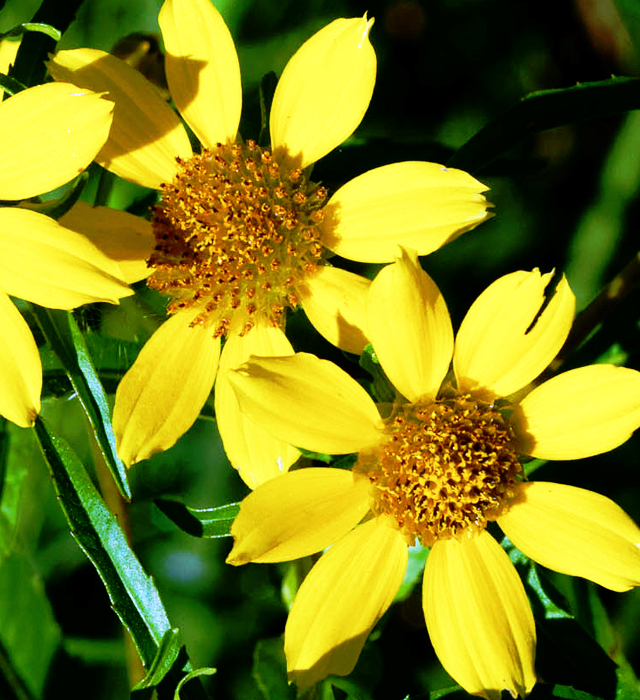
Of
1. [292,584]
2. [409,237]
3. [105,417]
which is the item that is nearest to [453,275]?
[409,237]

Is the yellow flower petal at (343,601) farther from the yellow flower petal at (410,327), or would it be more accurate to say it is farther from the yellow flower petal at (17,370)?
the yellow flower petal at (17,370)

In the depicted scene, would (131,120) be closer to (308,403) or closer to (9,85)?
(9,85)

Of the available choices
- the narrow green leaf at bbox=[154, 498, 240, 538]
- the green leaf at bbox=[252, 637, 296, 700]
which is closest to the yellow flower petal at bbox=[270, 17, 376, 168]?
the narrow green leaf at bbox=[154, 498, 240, 538]

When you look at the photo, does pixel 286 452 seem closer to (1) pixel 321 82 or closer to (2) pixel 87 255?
(2) pixel 87 255

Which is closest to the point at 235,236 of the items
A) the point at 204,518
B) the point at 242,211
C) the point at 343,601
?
the point at 242,211

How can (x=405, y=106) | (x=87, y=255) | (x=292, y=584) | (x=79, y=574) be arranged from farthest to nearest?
1. (x=405, y=106)
2. (x=79, y=574)
3. (x=292, y=584)
4. (x=87, y=255)

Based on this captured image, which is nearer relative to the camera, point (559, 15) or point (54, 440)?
point (54, 440)

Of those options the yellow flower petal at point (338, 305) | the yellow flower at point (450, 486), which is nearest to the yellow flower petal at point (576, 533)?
the yellow flower at point (450, 486)
